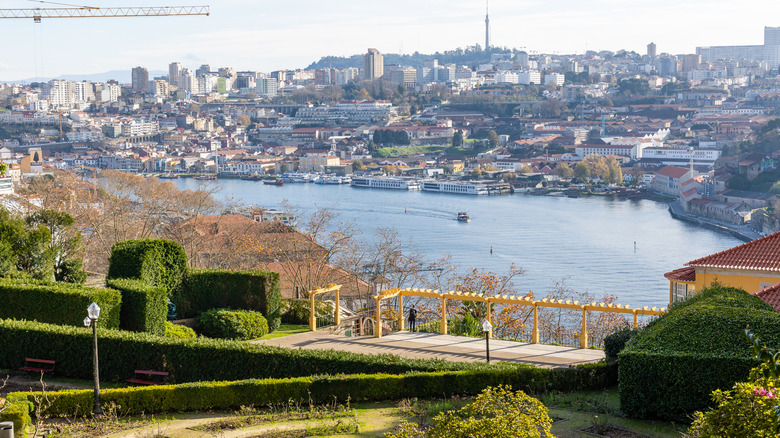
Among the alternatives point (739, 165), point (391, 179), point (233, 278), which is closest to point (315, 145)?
point (391, 179)

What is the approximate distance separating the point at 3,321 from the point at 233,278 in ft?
6.58

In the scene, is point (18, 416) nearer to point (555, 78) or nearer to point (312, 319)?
point (312, 319)

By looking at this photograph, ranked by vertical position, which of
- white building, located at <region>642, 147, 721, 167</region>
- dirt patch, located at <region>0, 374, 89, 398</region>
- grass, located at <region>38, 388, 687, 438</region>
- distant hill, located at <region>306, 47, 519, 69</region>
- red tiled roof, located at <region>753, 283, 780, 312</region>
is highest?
distant hill, located at <region>306, 47, 519, 69</region>

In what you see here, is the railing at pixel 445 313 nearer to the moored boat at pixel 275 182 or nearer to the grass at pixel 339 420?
the grass at pixel 339 420

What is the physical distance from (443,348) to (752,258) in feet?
7.89

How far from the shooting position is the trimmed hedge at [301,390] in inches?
205

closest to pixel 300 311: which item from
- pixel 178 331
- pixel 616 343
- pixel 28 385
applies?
pixel 178 331

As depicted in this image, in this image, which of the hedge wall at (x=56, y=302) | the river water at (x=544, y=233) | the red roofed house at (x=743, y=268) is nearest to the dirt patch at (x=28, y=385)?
the hedge wall at (x=56, y=302)

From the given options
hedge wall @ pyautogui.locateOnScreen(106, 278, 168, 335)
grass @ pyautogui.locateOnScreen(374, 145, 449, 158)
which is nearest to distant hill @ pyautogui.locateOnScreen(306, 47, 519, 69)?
grass @ pyautogui.locateOnScreen(374, 145, 449, 158)

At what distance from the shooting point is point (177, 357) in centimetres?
598

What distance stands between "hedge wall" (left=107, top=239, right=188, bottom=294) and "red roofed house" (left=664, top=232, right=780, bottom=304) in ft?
13.6

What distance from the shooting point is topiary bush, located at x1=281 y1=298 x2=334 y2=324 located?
8.05m

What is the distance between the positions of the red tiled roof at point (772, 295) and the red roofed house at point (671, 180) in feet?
130

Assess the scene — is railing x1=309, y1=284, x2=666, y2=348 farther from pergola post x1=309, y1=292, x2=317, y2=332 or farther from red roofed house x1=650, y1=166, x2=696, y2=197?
red roofed house x1=650, y1=166, x2=696, y2=197
